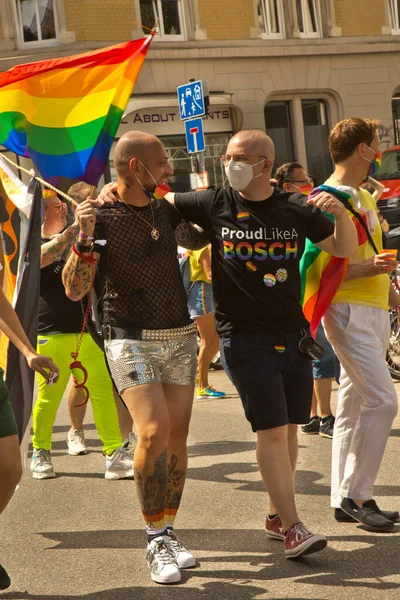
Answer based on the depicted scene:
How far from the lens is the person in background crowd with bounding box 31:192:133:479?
7.55 metres

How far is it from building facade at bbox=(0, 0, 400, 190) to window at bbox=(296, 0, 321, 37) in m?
0.03

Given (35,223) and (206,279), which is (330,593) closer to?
(35,223)

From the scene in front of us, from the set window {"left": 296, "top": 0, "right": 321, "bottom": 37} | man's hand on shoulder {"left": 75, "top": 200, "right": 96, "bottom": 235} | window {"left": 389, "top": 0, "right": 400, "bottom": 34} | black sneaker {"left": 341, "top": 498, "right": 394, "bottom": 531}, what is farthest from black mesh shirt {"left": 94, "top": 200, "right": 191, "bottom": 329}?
window {"left": 389, "top": 0, "right": 400, "bottom": 34}

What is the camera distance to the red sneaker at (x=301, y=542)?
4.99 meters

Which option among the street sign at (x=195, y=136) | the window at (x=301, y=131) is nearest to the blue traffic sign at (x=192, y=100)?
the street sign at (x=195, y=136)

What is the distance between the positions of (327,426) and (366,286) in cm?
261

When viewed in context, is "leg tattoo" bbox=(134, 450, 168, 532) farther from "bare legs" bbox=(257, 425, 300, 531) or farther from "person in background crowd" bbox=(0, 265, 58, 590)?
"person in background crowd" bbox=(0, 265, 58, 590)

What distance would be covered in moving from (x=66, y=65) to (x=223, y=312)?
1.84m

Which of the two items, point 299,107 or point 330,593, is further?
point 299,107

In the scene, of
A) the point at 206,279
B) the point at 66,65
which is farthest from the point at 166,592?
the point at 206,279

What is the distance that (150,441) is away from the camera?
4949mm

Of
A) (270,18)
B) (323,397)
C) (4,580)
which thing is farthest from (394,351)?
(270,18)

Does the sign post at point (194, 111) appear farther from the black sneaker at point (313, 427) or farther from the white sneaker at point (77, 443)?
the white sneaker at point (77, 443)

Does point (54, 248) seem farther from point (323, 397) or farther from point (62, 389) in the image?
point (323, 397)
